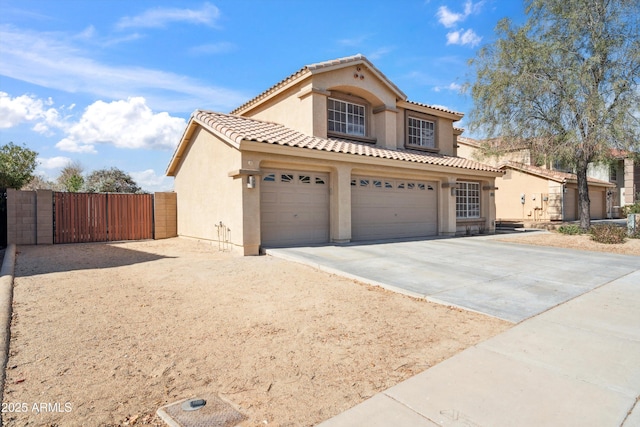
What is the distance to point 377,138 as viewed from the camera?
16.0m

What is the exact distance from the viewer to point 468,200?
60.0 feet

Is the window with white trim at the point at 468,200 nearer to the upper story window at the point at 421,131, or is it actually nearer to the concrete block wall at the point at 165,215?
the upper story window at the point at 421,131

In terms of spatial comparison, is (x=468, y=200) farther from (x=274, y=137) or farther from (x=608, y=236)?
(x=274, y=137)

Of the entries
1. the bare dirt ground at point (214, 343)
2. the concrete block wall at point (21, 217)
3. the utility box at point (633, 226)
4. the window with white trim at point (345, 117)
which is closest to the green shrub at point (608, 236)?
the utility box at point (633, 226)

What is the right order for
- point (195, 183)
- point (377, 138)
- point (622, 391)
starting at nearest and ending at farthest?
1. point (622, 391)
2. point (195, 183)
3. point (377, 138)

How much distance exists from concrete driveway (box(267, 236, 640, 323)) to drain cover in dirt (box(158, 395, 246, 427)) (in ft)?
13.1

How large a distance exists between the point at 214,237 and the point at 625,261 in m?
12.2

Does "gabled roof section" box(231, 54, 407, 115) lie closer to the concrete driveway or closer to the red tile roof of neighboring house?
the red tile roof of neighboring house

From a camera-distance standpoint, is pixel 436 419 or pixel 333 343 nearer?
pixel 436 419

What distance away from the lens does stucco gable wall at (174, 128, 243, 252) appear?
1087 cm

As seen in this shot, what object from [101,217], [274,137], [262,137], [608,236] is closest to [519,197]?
[608,236]

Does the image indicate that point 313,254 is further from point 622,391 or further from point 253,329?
point 622,391

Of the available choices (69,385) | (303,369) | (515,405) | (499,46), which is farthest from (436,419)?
(499,46)

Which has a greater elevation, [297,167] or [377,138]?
[377,138]
